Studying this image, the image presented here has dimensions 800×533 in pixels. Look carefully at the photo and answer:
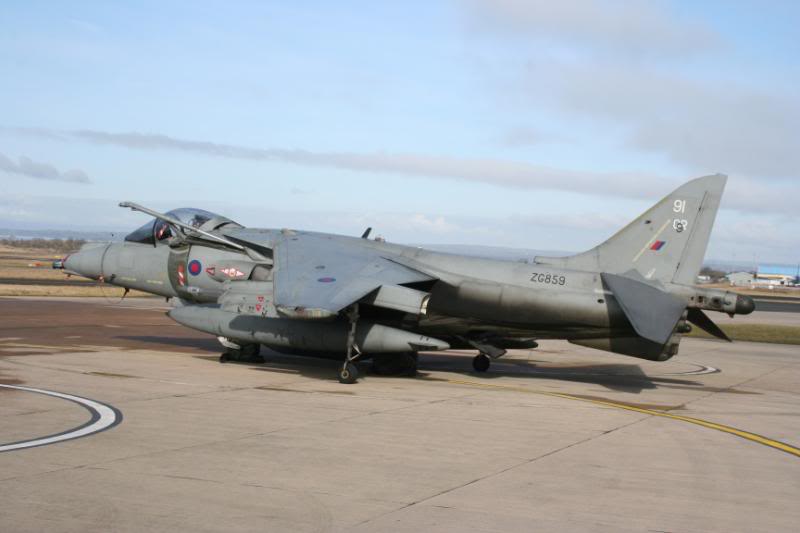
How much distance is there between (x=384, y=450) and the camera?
9.97 m

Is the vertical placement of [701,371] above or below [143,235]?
below

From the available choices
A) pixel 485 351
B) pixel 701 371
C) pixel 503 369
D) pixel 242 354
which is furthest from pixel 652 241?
pixel 242 354

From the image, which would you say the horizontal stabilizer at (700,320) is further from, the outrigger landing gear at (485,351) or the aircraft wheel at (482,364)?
the aircraft wheel at (482,364)

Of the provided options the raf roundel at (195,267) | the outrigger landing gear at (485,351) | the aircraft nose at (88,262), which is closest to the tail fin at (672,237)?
the outrigger landing gear at (485,351)

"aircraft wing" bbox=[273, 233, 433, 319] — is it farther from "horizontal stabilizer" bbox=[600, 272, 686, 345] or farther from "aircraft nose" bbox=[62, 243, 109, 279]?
"aircraft nose" bbox=[62, 243, 109, 279]

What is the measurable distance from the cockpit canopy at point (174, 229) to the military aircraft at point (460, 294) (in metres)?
1.02

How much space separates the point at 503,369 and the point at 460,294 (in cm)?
381

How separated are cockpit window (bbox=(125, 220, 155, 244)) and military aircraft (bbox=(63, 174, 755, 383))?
253 cm

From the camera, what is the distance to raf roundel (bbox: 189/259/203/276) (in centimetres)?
1939

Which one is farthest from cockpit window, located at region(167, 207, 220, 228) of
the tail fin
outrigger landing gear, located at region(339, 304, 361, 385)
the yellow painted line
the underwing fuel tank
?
the tail fin

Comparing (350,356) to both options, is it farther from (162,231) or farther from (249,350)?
(162,231)

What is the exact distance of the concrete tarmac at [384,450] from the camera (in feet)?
24.0

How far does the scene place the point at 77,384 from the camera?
46.6 ft

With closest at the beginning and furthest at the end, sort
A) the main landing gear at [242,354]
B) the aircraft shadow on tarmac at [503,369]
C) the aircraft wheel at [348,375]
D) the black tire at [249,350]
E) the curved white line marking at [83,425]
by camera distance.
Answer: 1. the curved white line marking at [83,425]
2. the aircraft wheel at [348,375]
3. the aircraft shadow on tarmac at [503,369]
4. the main landing gear at [242,354]
5. the black tire at [249,350]
